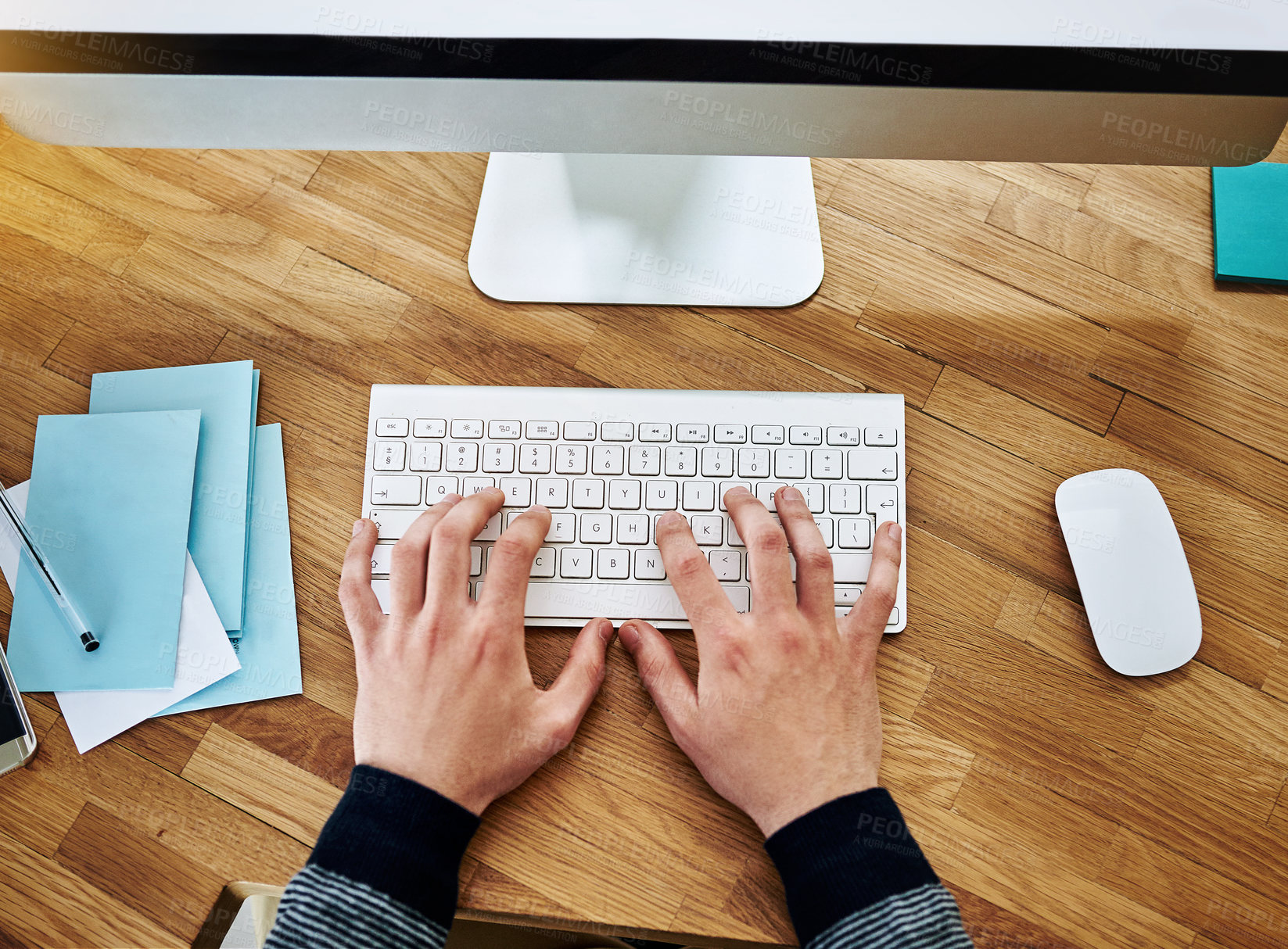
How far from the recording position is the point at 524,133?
0.53 meters

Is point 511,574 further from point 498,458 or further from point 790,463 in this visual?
point 790,463

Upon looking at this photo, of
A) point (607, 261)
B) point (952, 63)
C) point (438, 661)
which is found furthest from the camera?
point (607, 261)

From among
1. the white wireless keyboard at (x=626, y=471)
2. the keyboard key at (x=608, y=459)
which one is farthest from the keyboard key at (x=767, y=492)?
the keyboard key at (x=608, y=459)

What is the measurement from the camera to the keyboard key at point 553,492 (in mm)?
620

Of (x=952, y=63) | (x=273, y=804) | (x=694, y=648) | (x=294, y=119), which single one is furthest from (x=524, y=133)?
(x=273, y=804)

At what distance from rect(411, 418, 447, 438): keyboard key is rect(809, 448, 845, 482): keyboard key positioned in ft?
0.94

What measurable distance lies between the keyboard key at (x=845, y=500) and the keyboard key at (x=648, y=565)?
14cm

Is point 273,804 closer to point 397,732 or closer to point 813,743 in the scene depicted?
point 397,732

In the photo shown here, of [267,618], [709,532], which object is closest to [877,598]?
[709,532]

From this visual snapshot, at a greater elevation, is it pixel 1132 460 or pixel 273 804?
pixel 1132 460

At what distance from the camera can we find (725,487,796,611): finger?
0.59 m

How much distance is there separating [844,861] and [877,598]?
18 cm

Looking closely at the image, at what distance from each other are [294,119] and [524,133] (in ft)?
0.47

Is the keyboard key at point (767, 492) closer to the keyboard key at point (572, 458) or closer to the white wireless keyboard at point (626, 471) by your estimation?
the white wireless keyboard at point (626, 471)
